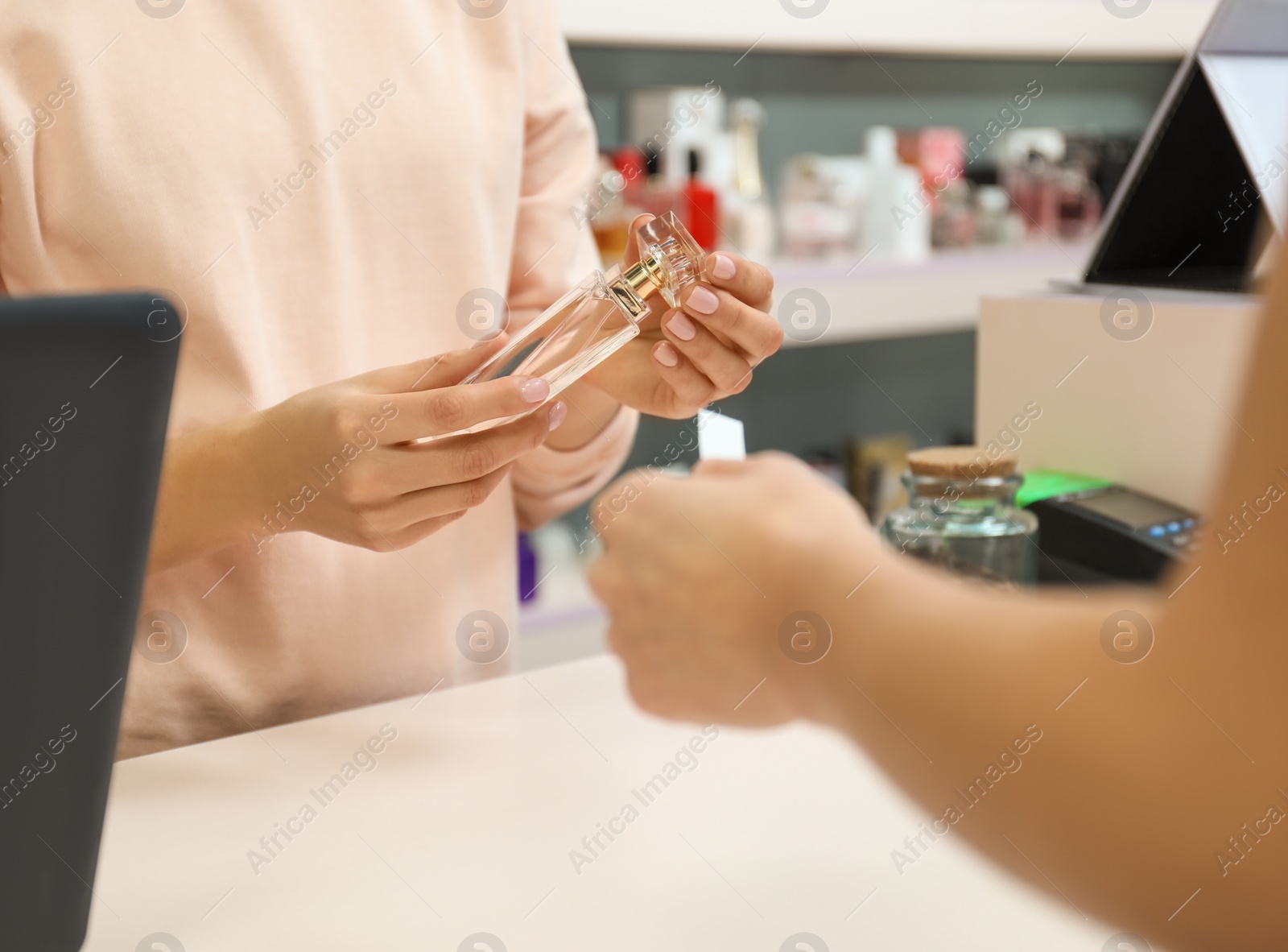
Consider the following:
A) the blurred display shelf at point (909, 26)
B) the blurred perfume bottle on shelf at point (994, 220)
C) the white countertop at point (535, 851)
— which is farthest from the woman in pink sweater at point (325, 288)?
the blurred perfume bottle on shelf at point (994, 220)

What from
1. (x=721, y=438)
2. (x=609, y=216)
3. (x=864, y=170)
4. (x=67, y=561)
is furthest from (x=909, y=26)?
(x=67, y=561)

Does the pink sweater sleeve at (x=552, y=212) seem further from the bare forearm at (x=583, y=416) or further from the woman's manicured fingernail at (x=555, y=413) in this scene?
the woman's manicured fingernail at (x=555, y=413)

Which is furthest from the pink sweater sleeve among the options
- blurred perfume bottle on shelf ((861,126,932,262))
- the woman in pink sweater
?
blurred perfume bottle on shelf ((861,126,932,262))

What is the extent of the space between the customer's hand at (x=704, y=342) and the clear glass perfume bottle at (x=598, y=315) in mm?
20

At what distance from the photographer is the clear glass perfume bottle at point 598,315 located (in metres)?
0.61

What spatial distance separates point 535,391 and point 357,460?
0.11 meters

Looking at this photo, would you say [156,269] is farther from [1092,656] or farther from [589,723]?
[1092,656]

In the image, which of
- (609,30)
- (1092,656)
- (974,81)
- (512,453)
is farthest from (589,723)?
(974,81)

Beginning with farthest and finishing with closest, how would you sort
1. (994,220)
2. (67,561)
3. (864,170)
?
(994,220), (864,170), (67,561)

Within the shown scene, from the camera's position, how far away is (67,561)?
31 centimetres

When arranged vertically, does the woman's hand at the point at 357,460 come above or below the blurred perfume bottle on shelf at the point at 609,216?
above

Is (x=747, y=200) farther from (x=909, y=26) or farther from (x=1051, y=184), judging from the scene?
(x=1051, y=184)

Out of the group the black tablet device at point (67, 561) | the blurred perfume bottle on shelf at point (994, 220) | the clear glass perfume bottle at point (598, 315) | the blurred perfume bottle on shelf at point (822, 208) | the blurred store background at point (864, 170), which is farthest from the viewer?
the blurred perfume bottle on shelf at point (994, 220)

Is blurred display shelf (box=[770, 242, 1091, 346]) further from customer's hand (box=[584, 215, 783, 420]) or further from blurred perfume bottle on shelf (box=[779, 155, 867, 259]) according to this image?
customer's hand (box=[584, 215, 783, 420])
